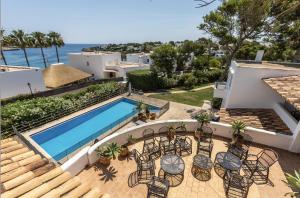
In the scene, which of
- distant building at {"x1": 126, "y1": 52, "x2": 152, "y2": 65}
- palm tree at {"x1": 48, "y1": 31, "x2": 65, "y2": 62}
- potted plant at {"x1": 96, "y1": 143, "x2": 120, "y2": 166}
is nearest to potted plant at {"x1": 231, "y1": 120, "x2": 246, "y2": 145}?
potted plant at {"x1": 96, "y1": 143, "x2": 120, "y2": 166}

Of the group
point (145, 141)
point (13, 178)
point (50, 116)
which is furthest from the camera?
point (50, 116)

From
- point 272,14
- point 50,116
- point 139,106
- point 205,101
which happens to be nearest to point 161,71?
point 205,101

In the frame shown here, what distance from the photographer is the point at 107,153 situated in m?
8.23

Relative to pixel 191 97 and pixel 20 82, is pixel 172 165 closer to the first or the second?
pixel 191 97

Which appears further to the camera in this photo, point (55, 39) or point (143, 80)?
point (55, 39)

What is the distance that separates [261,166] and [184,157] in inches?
132

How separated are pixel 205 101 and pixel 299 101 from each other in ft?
53.7

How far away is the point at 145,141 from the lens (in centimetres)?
991

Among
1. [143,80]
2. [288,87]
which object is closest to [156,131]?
[288,87]

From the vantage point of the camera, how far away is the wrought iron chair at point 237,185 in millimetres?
6707

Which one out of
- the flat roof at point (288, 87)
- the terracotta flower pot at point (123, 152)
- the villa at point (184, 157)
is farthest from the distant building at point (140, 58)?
the terracotta flower pot at point (123, 152)

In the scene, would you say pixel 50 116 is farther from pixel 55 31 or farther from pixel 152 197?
pixel 55 31

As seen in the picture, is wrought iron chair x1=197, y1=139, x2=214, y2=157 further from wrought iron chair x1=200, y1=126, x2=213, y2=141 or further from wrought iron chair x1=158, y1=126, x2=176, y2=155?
wrought iron chair x1=158, y1=126, x2=176, y2=155

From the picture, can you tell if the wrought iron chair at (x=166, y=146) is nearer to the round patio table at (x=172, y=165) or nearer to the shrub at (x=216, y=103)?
the round patio table at (x=172, y=165)
